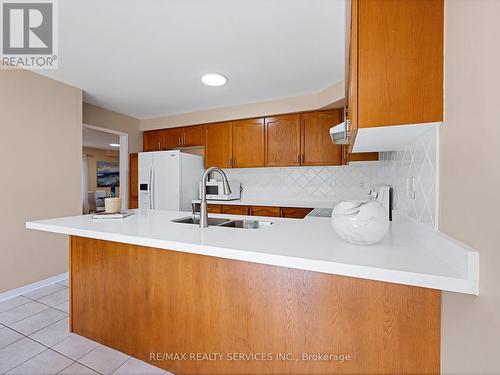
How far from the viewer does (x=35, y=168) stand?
2506 mm

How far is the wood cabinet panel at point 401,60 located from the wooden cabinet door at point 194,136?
129 inches

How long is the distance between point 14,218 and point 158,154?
1.88 meters

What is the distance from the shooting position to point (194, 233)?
123 centimetres

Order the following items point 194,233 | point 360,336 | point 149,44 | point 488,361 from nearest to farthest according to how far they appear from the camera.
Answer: point 488,361 → point 360,336 → point 194,233 → point 149,44

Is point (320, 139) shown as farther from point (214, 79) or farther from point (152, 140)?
point (152, 140)

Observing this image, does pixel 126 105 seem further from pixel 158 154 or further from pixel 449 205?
pixel 449 205

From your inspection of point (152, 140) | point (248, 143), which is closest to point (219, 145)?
point (248, 143)

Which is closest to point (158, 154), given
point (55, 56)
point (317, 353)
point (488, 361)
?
point (55, 56)

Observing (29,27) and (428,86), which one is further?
(29,27)

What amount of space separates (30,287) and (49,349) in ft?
4.17

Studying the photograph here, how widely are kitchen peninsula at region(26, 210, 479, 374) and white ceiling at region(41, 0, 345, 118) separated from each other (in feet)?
4.78

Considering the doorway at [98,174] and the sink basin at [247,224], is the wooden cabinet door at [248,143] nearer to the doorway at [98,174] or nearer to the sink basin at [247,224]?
the sink basin at [247,224]

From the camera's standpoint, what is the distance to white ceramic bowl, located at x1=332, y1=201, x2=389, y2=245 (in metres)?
0.91

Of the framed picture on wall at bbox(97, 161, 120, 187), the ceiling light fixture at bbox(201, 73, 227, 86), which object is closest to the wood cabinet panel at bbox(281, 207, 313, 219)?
the ceiling light fixture at bbox(201, 73, 227, 86)
